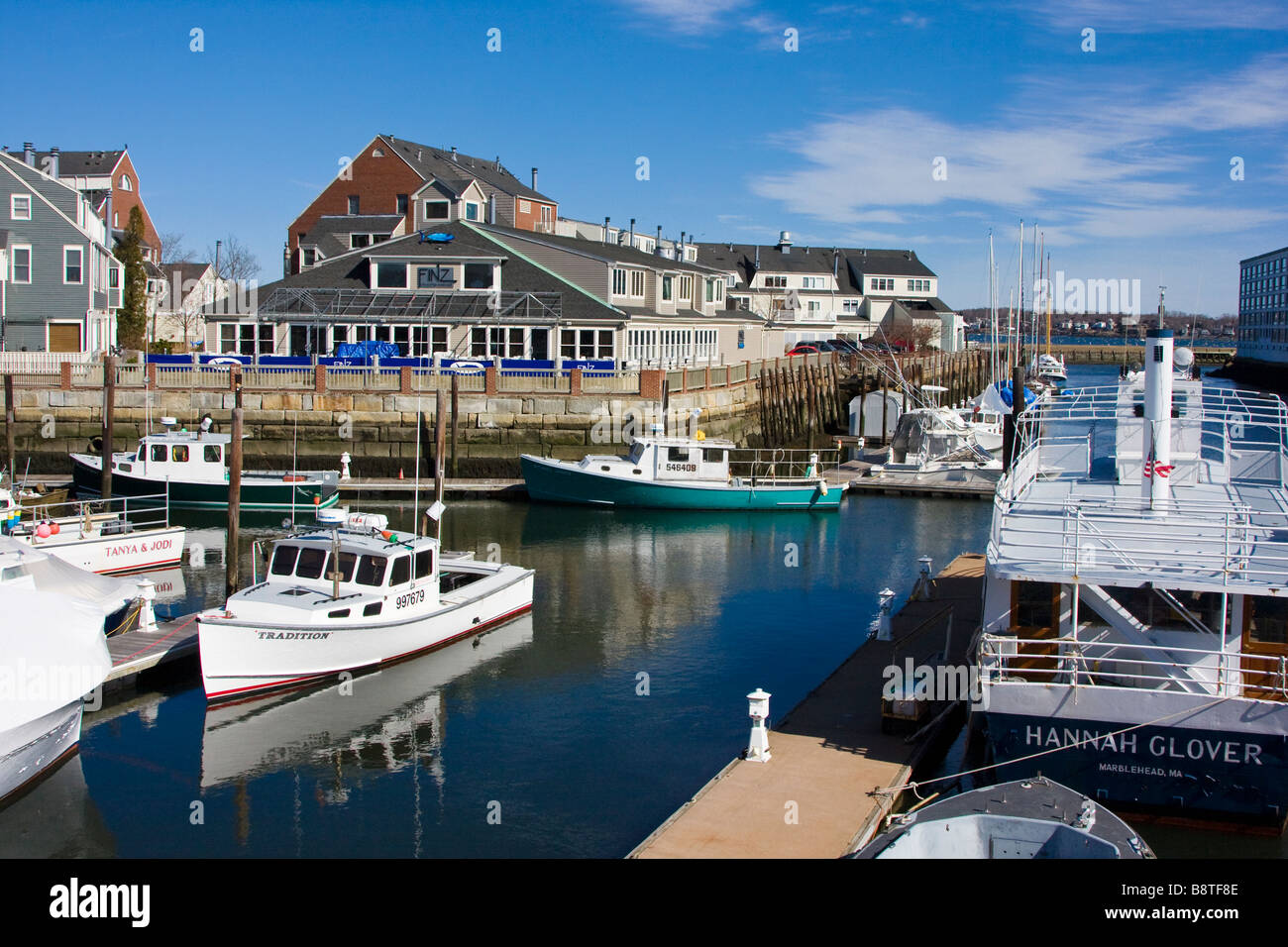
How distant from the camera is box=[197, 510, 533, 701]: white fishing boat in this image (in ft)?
65.1

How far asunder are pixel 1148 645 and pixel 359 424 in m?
35.2

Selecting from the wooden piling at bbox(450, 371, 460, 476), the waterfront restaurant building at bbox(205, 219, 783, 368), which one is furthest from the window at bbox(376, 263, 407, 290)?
the wooden piling at bbox(450, 371, 460, 476)

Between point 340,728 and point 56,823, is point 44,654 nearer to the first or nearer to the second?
point 56,823

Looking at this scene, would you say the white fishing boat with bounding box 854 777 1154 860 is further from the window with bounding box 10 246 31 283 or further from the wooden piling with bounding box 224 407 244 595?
the window with bounding box 10 246 31 283

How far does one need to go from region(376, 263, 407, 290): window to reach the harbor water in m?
25.1

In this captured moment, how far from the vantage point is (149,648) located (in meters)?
21.3

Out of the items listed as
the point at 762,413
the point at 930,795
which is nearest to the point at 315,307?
the point at 762,413

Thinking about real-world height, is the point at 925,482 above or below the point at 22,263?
below

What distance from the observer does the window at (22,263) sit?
5166cm

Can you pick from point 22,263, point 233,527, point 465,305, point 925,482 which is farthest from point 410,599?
point 22,263

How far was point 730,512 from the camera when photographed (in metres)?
41.1

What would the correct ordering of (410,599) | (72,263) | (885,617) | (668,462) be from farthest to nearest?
(72,263) < (668,462) < (410,599) < (885,617)

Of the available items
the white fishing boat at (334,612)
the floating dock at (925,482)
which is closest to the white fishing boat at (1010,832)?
the white fishing boat at (334,612)

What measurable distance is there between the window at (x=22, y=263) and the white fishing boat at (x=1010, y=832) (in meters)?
50.4
